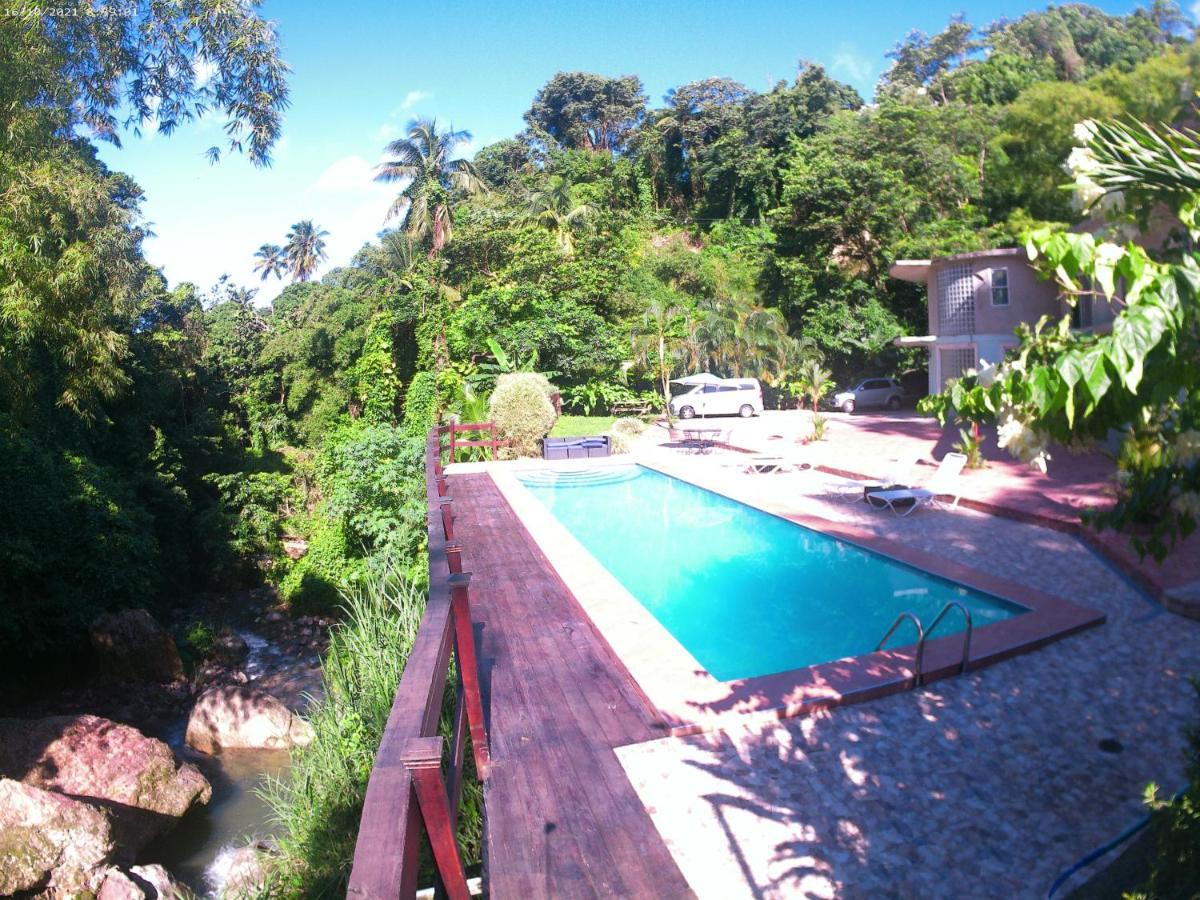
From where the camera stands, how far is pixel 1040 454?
1.92m

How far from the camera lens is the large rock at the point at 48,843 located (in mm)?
7172

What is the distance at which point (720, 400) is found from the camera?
27.6 meters

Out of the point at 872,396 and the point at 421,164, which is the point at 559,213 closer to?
the point at 421,164

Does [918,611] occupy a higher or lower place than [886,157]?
lower

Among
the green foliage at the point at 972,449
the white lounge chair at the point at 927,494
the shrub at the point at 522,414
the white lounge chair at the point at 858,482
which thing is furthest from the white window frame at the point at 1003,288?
the shrub at the point at 522,414

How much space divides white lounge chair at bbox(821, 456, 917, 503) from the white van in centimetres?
1244

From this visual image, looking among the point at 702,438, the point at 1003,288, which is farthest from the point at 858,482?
the point at 1003,288

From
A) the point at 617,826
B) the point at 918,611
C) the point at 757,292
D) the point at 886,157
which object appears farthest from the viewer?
the point at 757,292

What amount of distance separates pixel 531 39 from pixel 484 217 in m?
6.32

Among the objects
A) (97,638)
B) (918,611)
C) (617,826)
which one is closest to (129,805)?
(97,638)

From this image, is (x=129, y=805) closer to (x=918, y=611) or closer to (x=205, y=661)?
(x=205, y=661)

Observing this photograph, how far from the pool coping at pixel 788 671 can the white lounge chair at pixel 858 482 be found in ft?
12.8

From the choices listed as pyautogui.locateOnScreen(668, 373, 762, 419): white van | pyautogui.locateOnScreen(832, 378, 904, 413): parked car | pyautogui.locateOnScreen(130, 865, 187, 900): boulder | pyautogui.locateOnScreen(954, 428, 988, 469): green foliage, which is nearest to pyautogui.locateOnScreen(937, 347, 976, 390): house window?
pyautogui.locateOnScreen(832, 378, 904, 413): parked car

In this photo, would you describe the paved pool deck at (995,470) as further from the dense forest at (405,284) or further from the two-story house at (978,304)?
the dense forest at (405,284)
